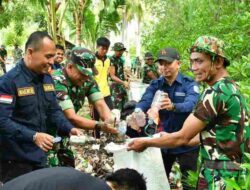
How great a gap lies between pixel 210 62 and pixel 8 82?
4.96 feet

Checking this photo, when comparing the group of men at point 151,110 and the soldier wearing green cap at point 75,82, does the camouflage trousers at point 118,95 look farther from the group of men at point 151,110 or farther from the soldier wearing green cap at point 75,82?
the soldier wearing green cap at point 75,82

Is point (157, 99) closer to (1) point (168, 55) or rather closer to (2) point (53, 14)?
(1) point (168, 55)

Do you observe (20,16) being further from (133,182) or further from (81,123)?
(133,182)

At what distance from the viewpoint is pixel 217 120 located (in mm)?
3123

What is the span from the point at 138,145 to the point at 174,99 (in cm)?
123

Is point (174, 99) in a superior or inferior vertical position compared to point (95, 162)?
superior

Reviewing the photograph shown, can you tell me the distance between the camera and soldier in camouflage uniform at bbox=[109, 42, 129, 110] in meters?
9.02

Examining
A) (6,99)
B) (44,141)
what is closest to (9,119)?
(6,99)

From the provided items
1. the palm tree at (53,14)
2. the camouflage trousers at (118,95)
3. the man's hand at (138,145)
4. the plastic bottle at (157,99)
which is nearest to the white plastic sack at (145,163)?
the man's hand at (138,145)

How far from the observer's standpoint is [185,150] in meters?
4.66

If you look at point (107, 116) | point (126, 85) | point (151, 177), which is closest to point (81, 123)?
point (107, 116)

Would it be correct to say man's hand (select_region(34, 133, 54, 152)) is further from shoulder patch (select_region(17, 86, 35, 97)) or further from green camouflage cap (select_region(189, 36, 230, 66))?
green camouflage cap (select_region(189, 36, 230, 66))

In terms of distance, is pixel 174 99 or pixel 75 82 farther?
pixel 174 99

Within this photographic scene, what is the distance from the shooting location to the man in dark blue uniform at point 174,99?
4672 millimetres
